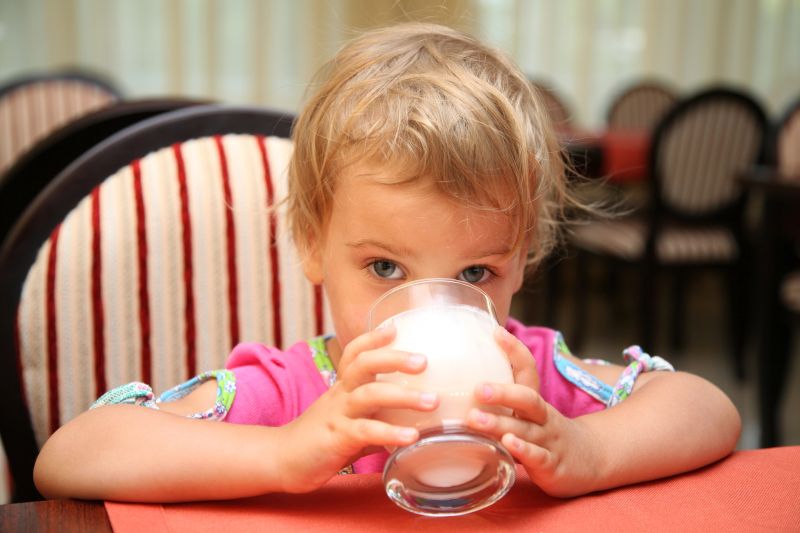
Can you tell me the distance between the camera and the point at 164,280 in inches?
43.3

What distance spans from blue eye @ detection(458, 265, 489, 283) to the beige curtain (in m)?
3.23

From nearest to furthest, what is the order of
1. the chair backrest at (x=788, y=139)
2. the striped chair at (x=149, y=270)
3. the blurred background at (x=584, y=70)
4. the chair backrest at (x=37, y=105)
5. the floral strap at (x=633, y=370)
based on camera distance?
the floral strap at (x=633, y=370) < the striped chair at (x=149, y=270) < the chair backrest at (x=37, y=105) < the chair backrest at (x=788, y=139) < the blurred background at (x=584, y=70)

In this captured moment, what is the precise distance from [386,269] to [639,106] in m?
5.03

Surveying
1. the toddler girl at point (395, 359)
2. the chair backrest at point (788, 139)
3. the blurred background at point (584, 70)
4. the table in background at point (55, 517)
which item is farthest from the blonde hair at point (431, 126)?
the chair backrest at point (788, 139)

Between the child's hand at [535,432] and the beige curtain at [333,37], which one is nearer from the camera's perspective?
the child's hand at [535,432]

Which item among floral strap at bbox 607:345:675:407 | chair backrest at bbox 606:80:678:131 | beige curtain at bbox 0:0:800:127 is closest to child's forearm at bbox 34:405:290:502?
floral strap at bbox 607:345:675:407

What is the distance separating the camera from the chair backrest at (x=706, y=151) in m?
3.70

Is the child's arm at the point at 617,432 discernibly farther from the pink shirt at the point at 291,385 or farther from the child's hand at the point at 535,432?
the pink shirt at the point at 291,385

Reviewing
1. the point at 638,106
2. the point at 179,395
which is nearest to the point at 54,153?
the point at 179,395

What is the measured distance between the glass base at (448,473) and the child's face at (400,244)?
0.22 m

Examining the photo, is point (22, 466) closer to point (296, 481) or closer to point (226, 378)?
point (226, 378)

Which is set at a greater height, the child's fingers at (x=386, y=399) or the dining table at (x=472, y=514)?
the child's fingers at (x=386, y=399)

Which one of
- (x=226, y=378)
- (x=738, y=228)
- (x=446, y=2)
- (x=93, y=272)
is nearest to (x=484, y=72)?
(x=446, y=2)

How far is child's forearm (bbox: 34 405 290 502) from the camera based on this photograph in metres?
0.65
